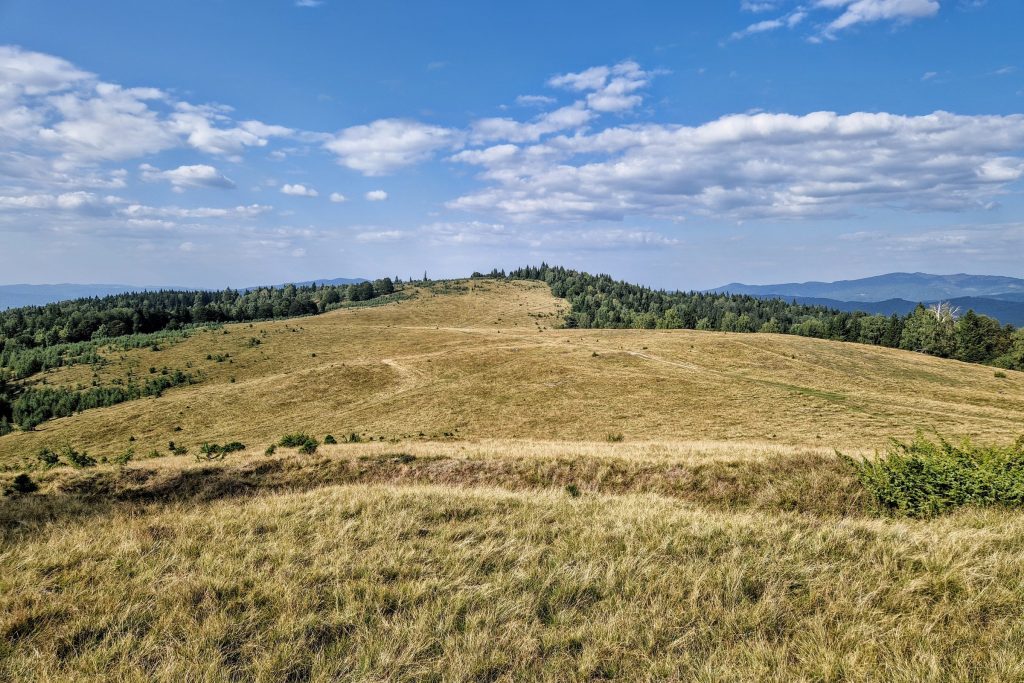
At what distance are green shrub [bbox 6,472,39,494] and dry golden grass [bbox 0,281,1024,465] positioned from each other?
72.2 ft

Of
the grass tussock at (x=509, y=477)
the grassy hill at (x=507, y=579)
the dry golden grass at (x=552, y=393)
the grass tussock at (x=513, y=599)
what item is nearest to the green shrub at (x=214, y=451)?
the grass tussock at (x=509, y=477)

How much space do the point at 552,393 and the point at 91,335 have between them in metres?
148

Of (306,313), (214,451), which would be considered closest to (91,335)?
(306,313)

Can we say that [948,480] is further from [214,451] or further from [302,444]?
[214,451]

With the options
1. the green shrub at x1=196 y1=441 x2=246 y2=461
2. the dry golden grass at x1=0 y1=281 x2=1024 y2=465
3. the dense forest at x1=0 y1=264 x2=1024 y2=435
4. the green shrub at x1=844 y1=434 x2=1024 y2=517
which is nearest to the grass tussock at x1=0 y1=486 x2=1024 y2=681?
the green shrub at x1=844 y1=434 x2=1024 y2=517

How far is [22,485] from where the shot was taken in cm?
1592

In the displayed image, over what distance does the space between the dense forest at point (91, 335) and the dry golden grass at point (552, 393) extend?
5.35 metres

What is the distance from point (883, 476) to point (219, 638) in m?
15.7

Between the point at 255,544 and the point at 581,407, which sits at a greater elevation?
the point at 255,544

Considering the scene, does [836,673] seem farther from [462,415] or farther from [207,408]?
[207,408]

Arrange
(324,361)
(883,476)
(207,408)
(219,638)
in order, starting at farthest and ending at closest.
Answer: (324,361), (207,408), (883,476), (219,638)

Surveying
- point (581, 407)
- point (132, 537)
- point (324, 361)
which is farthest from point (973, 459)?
point (324, 361)

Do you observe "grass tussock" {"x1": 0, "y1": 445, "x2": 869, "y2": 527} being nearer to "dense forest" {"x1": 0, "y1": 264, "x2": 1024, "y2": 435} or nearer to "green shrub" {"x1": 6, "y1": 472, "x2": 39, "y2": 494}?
"green shrub" {"x1": 6, "y1": 472, "x2": 39, "y2": 494}

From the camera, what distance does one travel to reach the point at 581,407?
147 ft
